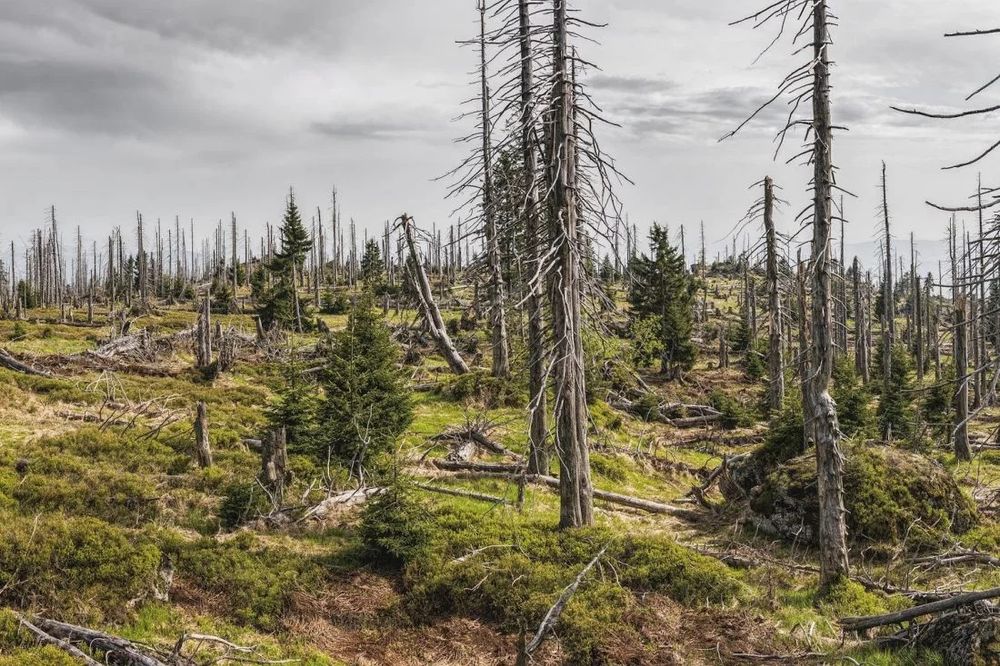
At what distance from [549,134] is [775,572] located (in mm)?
8226

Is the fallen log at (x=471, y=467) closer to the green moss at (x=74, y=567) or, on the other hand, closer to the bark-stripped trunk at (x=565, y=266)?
the bark-stripped trunk at (x=565, y=266)

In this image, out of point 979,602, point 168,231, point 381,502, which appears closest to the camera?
point 979,602

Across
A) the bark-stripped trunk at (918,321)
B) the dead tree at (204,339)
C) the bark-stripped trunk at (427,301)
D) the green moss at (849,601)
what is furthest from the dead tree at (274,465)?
the bark-stripped trunk at (918,321)

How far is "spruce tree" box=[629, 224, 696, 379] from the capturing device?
42.0 m

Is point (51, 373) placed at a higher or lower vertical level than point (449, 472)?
higher

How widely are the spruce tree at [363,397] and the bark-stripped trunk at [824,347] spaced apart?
29.2 ft

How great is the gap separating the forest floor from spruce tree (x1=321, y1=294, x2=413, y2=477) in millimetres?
730

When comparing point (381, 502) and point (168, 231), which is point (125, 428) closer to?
point (381, 502)

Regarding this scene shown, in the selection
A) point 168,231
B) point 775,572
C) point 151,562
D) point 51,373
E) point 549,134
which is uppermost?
point 168,231

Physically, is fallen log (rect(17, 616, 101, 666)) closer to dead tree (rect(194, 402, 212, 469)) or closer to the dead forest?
the dead forest

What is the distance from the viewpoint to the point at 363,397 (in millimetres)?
15406

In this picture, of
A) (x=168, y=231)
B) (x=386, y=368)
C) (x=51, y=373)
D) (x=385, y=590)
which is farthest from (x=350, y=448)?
(x=168, y=231)

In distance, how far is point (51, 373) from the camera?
22062mm

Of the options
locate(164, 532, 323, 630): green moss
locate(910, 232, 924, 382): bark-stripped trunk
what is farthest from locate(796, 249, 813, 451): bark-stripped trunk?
locate(910, 232, 924, 382): bark-stripped trunk
